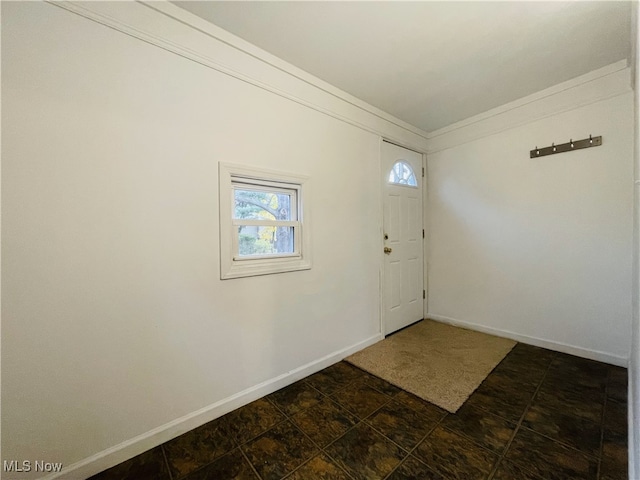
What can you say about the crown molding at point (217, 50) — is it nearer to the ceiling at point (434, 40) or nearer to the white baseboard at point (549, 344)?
the ceiling at point (434, 40)

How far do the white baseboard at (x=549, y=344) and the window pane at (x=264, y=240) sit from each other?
8.09 feet

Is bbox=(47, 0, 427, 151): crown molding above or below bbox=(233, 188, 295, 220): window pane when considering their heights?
above

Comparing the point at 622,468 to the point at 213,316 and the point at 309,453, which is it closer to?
the point at 309,453

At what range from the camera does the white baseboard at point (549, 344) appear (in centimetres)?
210

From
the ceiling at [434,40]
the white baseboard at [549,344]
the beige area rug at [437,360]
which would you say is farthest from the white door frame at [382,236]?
the ceiling at [434,40]

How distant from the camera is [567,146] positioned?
227 cm

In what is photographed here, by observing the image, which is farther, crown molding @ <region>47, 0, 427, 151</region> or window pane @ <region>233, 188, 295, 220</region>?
window pane @ <region>233, 188, 295, 220</region>

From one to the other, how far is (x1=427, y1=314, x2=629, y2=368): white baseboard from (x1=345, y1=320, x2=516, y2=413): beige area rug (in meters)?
0.08

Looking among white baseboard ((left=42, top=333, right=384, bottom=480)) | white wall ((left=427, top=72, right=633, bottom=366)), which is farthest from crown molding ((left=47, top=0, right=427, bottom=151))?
white baseboard ((left=42, top=333, right=384, bottom=480))

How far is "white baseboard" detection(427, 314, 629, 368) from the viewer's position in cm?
210

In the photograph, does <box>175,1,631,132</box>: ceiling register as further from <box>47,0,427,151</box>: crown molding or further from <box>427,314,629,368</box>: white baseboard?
<box>427,314,629,368</box>: white baseboard

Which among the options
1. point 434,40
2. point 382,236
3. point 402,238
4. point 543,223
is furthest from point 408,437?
point 434,40

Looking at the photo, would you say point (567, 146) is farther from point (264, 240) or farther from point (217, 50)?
point (217, 50)

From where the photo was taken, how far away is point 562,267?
2.33m
